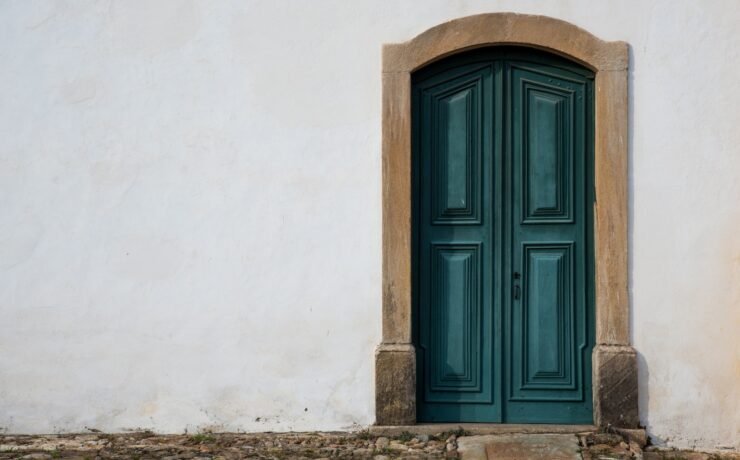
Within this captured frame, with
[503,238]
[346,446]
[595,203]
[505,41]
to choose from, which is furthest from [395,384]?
[505,41]

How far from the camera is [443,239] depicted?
246 inches

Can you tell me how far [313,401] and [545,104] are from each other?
2265 millimetres

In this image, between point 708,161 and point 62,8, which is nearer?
point 708,161

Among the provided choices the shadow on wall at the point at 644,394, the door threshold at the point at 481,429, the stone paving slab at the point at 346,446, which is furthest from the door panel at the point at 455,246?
the shadow on wall at the point at 644,394

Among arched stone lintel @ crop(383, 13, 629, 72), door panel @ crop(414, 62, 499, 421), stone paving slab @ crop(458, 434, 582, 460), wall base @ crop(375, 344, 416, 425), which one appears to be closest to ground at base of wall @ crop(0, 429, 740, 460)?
stone paving slab @ crop(458, 434, 582, 460)

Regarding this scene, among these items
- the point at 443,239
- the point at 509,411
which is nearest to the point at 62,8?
the point at 443,239

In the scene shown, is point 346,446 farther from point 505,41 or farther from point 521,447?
point 505,41

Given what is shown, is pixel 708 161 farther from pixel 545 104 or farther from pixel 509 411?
pixel 509 411

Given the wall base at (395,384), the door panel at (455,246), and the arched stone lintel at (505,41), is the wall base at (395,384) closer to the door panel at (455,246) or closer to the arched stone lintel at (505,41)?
the door panel at (455,246)

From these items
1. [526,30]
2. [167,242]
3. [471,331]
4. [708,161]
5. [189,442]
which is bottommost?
[189,442]

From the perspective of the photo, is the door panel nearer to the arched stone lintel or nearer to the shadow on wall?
the arched stone lintel

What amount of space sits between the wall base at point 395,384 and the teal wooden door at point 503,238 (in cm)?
15

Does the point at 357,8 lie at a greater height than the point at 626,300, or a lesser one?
greater

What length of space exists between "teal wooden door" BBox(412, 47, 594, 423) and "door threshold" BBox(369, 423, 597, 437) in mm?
79
